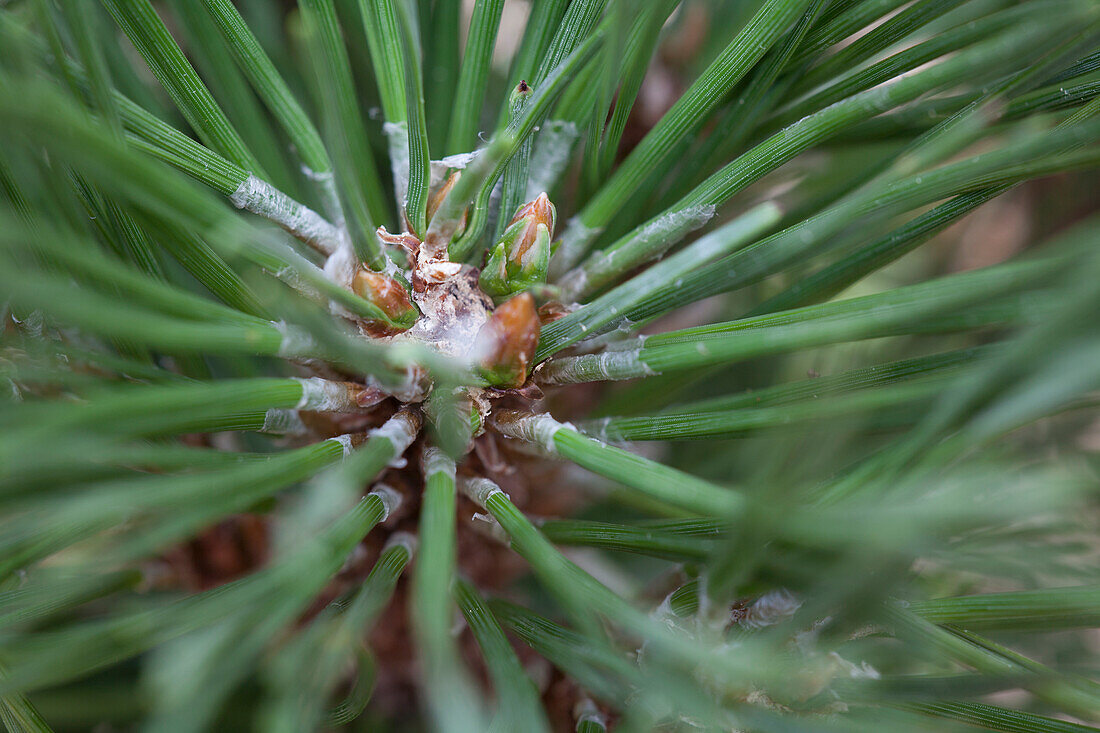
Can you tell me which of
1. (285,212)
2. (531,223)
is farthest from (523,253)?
(285,212)

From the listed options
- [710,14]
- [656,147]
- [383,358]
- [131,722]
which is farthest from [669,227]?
[131,722]

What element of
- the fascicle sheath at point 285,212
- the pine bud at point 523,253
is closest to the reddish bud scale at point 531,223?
the pine bud at point 523,253

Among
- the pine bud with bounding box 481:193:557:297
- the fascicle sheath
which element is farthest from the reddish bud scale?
the fascicle sheath

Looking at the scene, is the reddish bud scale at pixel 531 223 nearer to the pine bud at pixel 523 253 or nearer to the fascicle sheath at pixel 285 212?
the pine bud at pixel 523 253

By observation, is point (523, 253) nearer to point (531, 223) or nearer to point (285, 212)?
point (531, 223)

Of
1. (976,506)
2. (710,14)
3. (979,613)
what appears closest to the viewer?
(976,506)

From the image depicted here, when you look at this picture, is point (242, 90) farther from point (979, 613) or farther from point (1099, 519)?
point (1099, 519)
